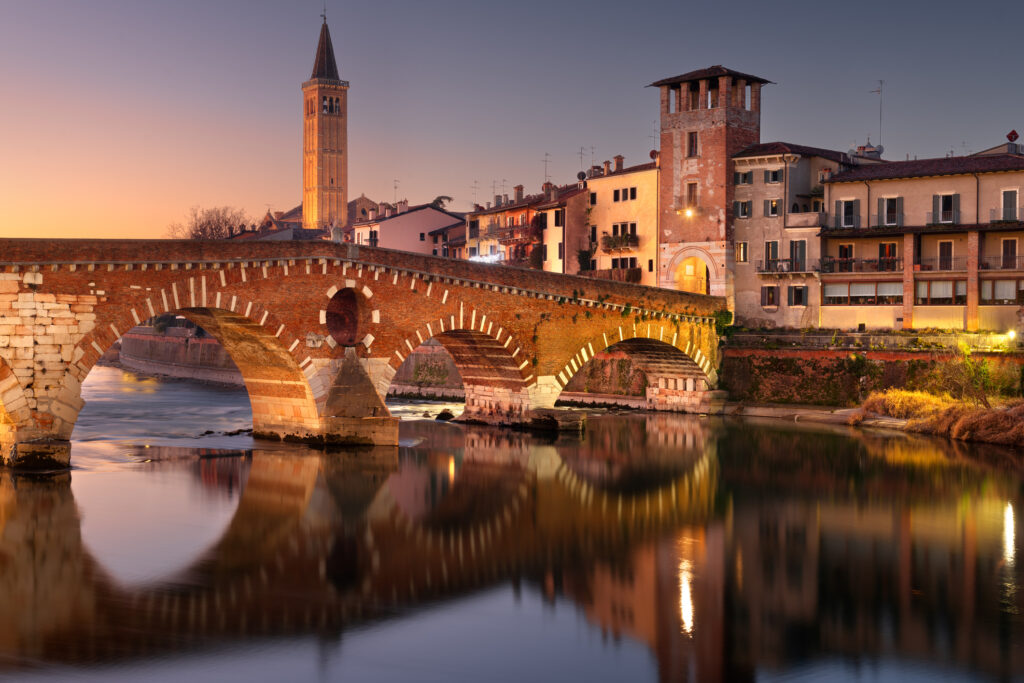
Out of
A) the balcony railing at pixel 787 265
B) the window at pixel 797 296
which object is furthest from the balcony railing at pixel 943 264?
the window at pixel 797 296

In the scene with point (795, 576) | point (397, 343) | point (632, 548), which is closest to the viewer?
point (795, 576)

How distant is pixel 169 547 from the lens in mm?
21094

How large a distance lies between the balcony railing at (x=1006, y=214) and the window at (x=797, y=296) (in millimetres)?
8780

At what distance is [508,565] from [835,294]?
34368 mm

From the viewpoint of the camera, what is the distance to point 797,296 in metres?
51.3

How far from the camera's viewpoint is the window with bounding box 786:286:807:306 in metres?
51.1

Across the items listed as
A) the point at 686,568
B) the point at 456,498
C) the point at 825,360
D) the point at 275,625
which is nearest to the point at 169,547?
the point at 275,625

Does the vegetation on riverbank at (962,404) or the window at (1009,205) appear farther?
the window at (1009,205)

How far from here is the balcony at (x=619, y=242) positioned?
57.1 m

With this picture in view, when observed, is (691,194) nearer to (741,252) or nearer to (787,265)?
(741,252)

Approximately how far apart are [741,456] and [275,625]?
2102 centimetres

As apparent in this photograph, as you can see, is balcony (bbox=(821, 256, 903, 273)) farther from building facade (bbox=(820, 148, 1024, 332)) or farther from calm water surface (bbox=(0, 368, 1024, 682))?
calm water surface (bbox=(0, 368, 1024, 682))

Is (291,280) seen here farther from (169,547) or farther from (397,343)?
(169,547)

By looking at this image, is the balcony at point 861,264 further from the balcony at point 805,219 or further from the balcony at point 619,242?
the balcony at point 619,242
